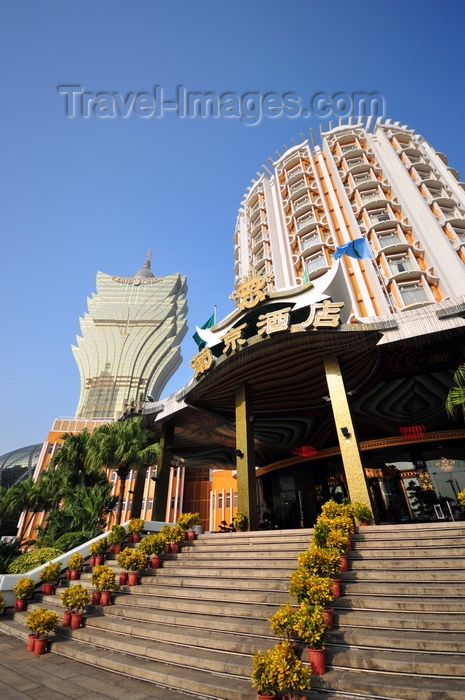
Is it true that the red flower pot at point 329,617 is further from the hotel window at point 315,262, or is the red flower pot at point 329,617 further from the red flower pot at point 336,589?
the hotel window at point 315,262

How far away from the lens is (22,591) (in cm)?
997

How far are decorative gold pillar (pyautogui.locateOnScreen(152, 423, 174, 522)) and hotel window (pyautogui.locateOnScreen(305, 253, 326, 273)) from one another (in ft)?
70.3

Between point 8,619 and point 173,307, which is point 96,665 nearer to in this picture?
point 8,619

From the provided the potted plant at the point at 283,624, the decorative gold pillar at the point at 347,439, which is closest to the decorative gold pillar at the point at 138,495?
the decorative gold pillar at the point at 347,439

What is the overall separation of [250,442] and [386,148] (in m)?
39.1

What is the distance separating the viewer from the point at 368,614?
19.1ft

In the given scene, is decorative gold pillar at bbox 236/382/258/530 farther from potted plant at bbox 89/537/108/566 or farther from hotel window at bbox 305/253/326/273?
hotel window at bbox 305/253/326/273

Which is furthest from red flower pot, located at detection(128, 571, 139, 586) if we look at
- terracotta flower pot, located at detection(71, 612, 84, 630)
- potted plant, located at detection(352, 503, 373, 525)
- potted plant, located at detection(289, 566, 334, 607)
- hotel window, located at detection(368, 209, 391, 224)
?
hotel window, located at detection(368, 209, 391, 224)

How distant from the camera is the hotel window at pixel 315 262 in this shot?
1251 inches

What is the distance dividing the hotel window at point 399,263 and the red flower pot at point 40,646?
3138 cm

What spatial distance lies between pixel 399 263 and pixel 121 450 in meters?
28.1

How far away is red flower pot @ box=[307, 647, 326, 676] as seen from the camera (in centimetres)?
464

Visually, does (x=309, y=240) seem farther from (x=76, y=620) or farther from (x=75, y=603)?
(x=76, y=620)

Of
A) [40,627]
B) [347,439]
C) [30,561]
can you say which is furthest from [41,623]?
[347,439]
